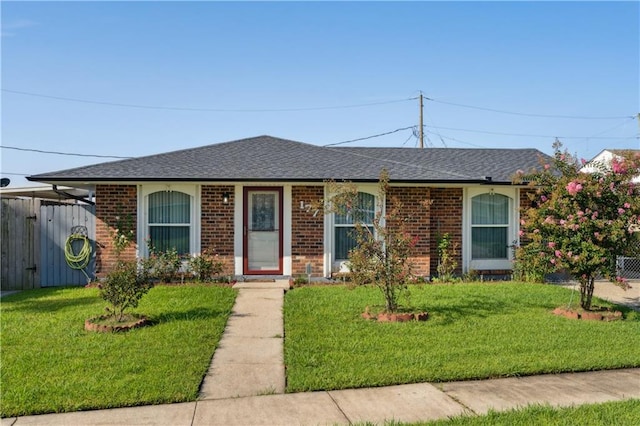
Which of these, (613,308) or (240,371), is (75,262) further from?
(613,308)

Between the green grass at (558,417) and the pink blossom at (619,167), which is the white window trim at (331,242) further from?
the green grass at (558,417)

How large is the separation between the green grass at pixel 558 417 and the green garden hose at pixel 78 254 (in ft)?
32.0

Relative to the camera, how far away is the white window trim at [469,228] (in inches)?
518

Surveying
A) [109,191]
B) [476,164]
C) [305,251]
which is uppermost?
[476,164]

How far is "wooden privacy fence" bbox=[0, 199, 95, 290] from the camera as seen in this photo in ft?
39.5

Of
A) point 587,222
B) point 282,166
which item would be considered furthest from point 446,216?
point 587,222

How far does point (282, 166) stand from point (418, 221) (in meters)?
3.51

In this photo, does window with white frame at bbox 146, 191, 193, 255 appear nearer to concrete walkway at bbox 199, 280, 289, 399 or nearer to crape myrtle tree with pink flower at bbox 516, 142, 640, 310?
concrete walkway at bbox 199, 280, 289, 399

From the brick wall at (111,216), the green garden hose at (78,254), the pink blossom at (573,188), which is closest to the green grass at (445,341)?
the pink blossom at (573,188)

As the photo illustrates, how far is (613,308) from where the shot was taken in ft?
31.0

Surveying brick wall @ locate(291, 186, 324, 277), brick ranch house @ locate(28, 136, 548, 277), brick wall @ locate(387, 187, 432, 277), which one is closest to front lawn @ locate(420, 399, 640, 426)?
brick ranch house @ locate(28, 136, 548, 277)

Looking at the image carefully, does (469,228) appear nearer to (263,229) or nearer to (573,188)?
(573,188)

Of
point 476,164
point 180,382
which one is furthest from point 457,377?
point 476,164

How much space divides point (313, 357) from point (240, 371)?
0.88 meters
